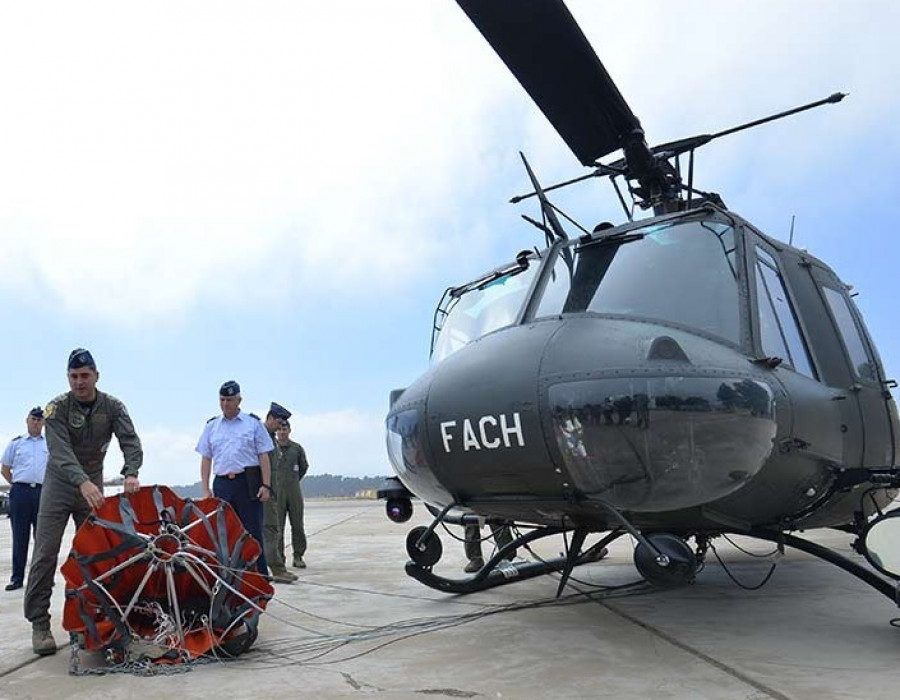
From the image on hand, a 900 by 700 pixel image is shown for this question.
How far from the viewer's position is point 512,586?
5.61 meters

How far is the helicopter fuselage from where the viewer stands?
3098 millimetres

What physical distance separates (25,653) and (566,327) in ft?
10.0

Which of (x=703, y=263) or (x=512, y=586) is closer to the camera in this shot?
(x=703, y=263)

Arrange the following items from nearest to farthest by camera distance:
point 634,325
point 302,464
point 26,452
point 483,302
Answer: point 634,325
point 483,302
point 26,452
point 302,464

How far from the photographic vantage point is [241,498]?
577 centimetres

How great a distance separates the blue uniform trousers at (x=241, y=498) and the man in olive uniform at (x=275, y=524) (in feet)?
1.31

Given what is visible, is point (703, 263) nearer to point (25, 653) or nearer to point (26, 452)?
point (25, 653)

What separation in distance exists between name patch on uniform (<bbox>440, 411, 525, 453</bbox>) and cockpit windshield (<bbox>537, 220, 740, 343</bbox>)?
78cm

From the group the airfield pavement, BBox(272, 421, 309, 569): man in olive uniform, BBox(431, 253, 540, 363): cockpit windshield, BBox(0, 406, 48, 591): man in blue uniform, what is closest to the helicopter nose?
the airfield pavement

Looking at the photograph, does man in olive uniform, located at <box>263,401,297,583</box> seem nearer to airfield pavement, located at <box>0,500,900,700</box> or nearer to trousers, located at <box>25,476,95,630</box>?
airfield pavement, located at <box>0,500,900,700</box>

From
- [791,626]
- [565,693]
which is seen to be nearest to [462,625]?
[565,693]

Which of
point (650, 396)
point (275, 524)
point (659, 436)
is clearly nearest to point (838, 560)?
point (659, 436)

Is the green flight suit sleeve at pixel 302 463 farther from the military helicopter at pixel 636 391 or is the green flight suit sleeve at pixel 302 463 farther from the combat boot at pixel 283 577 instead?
the military helicopter at pixel 636 391

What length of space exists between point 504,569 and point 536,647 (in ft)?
5.27
